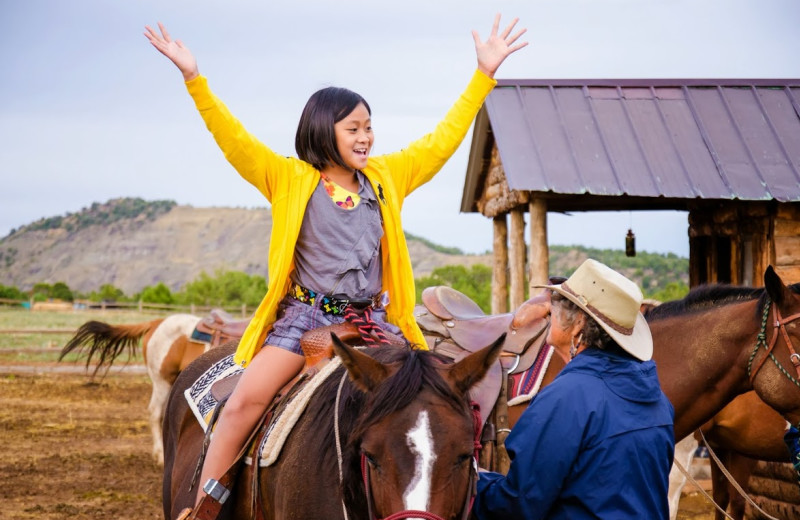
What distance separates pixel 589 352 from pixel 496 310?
8.54m

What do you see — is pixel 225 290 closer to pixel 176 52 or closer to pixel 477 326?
pixel 477 326

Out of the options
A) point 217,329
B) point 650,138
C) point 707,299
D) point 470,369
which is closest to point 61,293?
point 217,329

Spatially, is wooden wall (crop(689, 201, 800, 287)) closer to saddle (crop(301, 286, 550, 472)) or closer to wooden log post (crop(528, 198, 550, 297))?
wooden log post (crop(528, 198, 550, 297))

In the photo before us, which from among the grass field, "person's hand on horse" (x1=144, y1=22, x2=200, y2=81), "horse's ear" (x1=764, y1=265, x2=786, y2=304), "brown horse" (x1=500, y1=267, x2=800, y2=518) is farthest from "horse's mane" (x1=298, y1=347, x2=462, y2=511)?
the grass field

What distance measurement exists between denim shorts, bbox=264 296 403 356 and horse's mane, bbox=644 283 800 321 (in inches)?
79.8

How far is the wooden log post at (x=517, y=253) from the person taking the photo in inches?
351

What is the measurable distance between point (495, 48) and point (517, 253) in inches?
227

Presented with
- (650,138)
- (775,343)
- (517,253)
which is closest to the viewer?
A: (775,343)

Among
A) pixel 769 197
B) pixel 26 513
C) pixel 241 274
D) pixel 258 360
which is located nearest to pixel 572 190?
pixel 769 197

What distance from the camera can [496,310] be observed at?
35.7ft

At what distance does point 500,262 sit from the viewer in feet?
35.8

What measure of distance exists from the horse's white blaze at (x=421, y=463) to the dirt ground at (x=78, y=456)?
18.4 feet

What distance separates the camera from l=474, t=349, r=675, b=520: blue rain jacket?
2.23 m

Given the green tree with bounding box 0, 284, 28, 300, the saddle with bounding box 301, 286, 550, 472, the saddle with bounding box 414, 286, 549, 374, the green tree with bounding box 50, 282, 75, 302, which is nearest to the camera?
the saddle with bounding box 301, 286, 550, 472
